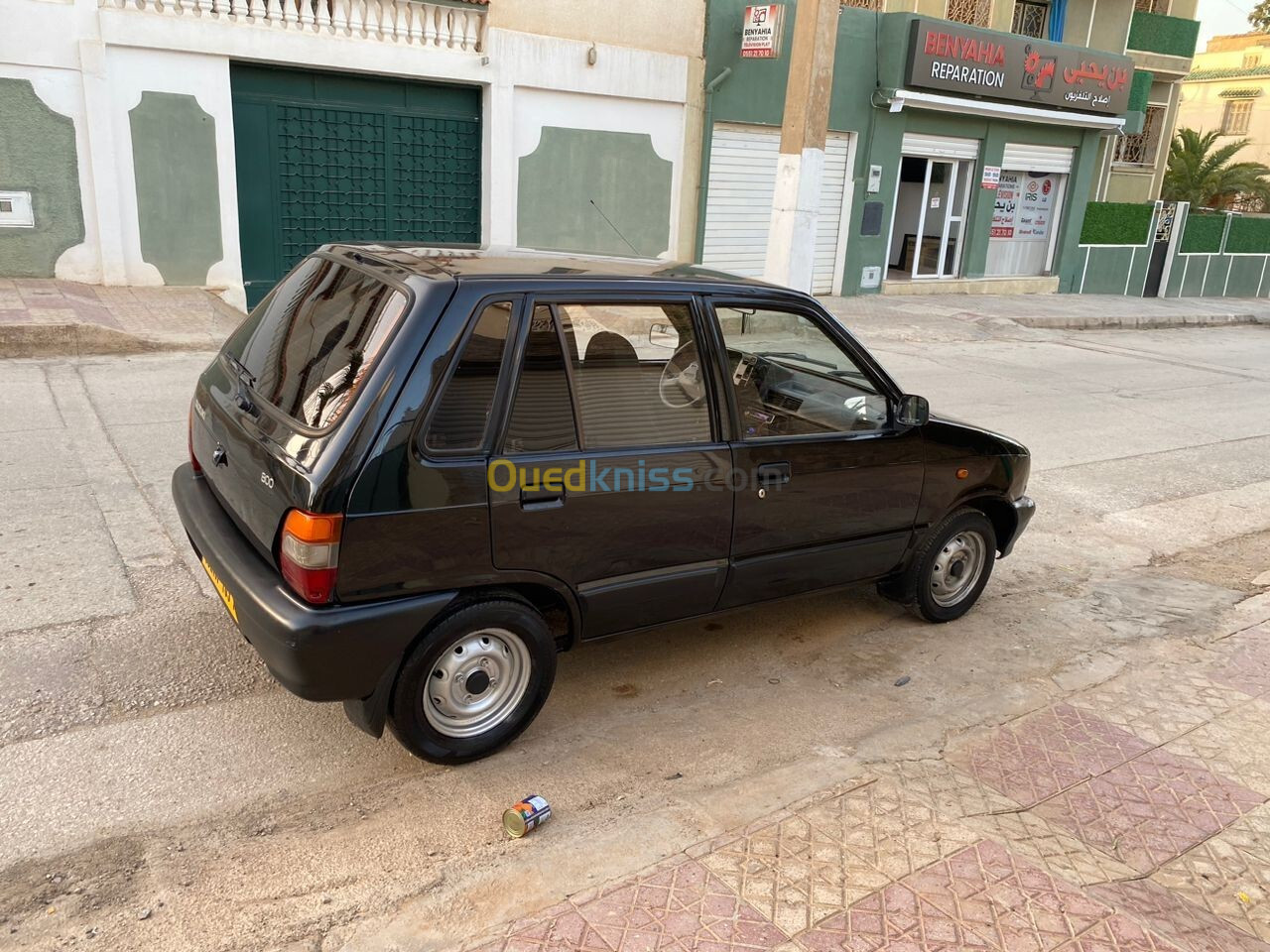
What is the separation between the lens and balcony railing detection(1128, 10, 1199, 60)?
77.6 ft

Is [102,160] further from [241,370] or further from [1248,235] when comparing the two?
[1248,235]

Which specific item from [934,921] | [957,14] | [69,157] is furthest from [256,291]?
[957,14]

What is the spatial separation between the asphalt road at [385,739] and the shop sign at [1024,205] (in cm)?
1589

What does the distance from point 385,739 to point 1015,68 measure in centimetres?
1954

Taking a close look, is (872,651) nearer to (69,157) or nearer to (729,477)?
(729,477)

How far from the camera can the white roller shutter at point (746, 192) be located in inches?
655

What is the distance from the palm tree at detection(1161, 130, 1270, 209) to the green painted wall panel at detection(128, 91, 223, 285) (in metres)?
26.7

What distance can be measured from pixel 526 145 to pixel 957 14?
10.2 m

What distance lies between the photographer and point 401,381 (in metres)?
3.21

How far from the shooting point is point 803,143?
12719 millimetres

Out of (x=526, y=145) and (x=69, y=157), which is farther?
(x=526, y=145)

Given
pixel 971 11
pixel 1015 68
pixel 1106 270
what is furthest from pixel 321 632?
pixel 1106 270

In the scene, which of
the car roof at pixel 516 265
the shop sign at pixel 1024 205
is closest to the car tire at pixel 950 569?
the car roof at pixel 516 265

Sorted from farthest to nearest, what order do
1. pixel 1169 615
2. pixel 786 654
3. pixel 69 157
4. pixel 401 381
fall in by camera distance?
pixel 69 157, pixel 1169 615, pixel 786 654, pixel 401 381
